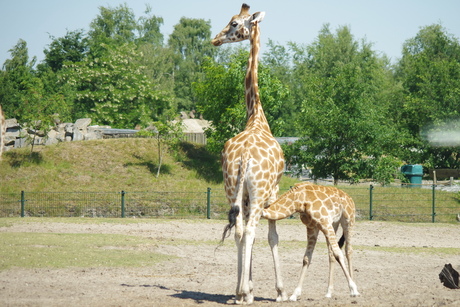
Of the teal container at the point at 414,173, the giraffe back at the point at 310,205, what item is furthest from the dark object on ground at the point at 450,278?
the teal container at the point at 414,173

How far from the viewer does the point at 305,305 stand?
9.98 meters

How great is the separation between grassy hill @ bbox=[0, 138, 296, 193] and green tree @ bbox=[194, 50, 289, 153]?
8.55 feet

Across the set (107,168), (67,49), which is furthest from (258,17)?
(67,49)

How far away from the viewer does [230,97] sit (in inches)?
1419

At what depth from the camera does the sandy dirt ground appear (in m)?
10.3

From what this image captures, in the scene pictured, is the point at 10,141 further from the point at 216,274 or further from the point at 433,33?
the point at 433,33

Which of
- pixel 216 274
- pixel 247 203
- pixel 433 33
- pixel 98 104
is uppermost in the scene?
pixel 433 33

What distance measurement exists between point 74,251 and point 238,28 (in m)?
7.44

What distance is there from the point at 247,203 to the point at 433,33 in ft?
214

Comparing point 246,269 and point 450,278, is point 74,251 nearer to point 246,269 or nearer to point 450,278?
point 246,269

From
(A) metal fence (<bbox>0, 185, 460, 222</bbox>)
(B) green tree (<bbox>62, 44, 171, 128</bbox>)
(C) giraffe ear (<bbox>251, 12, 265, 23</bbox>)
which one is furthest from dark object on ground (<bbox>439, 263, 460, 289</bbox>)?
(B) green tree (<bbox>62, 44, 171, 128</bbox>)

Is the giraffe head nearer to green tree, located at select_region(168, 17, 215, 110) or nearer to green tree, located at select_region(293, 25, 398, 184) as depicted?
green tree, located at select_region(293, 25, 398, 184)

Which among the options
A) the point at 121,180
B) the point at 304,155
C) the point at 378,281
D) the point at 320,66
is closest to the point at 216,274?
the point at 378,281

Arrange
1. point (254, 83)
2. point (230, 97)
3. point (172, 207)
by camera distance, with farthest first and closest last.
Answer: point (230, 97) < point (172, 207) < point (254, 83)
